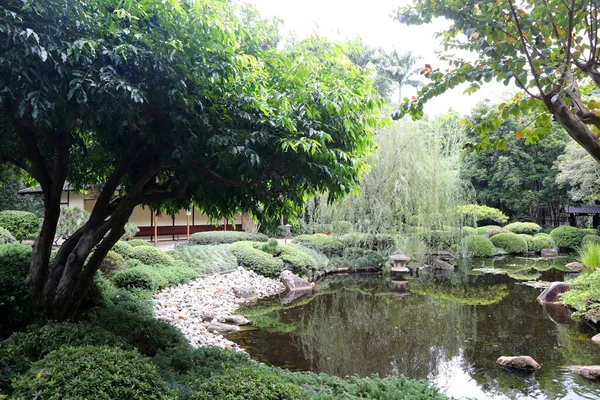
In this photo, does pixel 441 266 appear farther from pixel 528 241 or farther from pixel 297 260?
pixel 528 241

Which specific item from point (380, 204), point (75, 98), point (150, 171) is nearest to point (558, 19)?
point (75, 98)

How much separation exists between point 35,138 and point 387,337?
5.84 meters

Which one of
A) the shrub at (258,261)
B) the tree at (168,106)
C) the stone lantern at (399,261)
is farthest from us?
the stone lantern at (399,261)

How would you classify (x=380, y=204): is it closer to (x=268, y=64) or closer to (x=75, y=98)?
(x=268, y=64)

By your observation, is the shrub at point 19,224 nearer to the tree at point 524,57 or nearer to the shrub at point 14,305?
the shrub at point 14,305

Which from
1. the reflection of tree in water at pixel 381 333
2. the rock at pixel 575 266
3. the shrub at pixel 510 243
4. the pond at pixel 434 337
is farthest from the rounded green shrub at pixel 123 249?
the shrub at pixel 510 243

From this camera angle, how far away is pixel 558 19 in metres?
2.36

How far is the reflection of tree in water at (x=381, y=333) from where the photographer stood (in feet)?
19.1

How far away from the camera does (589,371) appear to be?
5.19 metres

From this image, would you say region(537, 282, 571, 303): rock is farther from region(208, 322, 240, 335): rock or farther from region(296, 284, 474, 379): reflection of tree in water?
region(208, 322, 240, 335): rock

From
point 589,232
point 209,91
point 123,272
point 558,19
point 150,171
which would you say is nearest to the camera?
point 558,19

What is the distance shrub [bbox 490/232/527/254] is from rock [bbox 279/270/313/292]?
1114cm

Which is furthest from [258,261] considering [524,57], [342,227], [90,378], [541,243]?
[541,243]

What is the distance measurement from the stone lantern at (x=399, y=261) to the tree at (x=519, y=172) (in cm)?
1134
